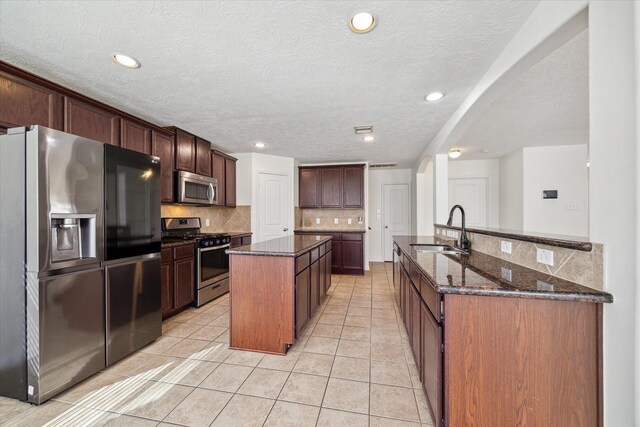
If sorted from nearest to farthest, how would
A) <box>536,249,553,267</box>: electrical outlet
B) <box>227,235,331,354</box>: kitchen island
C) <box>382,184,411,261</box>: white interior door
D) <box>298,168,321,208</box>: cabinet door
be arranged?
1. <box>536,249,553,267</box>: electrical outlet
2. <box>227,235,331,354</box>: kitchen island
3. <box>298,168,321,208</box>: cabinet door
4. <box>382,184,411,261</box>: white interior door

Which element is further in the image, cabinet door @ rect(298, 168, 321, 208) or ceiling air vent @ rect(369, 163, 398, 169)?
ceiling air vent @ rect(369, 163, 398, 169)

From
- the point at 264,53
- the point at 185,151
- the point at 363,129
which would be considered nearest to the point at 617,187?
the point at 264,53

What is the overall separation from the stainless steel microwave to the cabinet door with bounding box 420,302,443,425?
312 cm

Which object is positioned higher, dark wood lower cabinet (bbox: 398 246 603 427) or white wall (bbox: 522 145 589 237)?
white wall (bbox: 522 145 589 237)

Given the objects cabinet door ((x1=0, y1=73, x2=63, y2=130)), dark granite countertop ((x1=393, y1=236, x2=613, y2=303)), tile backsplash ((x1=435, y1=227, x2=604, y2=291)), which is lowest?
dark granite countertop ((x1=393, y1=236, x2=613, y2=303))

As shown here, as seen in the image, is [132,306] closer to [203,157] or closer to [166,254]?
[166,254]

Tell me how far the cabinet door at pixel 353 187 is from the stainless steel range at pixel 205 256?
256 centimetres

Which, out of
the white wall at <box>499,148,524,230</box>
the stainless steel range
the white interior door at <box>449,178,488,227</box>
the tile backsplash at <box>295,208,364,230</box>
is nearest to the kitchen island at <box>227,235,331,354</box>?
the stainless steel range

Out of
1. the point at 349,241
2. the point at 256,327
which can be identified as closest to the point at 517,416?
the point at 256,327

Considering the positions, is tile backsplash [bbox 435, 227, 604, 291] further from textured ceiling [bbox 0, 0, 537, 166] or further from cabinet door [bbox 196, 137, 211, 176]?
cabinet door [bbox 196, 137, 211, 176]

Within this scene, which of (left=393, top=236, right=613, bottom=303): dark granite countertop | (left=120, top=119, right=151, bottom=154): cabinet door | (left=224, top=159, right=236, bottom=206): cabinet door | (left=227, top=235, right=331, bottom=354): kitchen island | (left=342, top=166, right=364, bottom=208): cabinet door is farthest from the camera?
(left=342, top=166, right=364, bottom=208): cabinet door

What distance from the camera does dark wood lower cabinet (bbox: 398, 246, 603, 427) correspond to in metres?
1.08

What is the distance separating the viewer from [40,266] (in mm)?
1574

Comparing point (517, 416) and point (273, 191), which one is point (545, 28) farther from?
point (273, 191)
